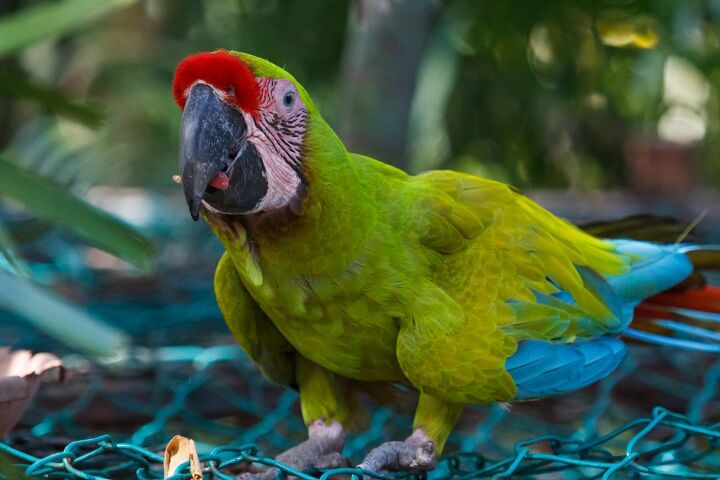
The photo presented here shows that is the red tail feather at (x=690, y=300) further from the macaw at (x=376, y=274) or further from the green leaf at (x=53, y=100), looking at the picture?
the green leaf at (x=53, y=100)

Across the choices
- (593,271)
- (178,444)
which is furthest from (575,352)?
(178,444)

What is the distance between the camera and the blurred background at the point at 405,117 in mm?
1644

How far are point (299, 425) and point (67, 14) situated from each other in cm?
96

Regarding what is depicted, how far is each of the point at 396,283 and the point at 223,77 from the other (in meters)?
0.35

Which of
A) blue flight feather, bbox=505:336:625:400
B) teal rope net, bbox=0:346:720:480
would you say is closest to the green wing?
teal rope net, bbox=0:346:720:480

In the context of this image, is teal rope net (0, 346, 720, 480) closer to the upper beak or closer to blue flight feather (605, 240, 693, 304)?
blue flight feather (605, 240, 693, 304)

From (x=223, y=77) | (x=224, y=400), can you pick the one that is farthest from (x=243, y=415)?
(x=223, y=77)

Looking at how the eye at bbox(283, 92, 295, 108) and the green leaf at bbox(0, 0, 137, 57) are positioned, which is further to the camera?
the eye at bbox(283, 92, 295, 108)

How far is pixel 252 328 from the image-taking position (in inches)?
50.7

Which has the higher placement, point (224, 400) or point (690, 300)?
point (690, 300)

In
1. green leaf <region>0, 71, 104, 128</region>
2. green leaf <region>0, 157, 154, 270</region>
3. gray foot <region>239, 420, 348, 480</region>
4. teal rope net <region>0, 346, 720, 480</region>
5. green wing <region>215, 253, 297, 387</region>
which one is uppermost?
green leaf <region>0, 71, 104, 128</region>

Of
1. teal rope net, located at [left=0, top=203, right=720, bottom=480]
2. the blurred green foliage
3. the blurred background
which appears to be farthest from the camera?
the blurred green foliage

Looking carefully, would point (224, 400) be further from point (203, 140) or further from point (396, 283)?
point (203, 140)

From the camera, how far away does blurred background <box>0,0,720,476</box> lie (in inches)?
64.7
